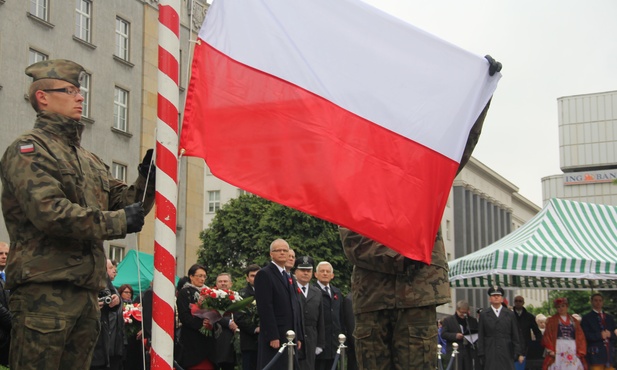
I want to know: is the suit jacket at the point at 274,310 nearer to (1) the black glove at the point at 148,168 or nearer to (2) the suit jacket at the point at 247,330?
(2) the suit jacket at the point at 247,330

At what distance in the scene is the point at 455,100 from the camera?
7.23 m

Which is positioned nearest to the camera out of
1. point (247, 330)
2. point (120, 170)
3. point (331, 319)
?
point (247, 330)

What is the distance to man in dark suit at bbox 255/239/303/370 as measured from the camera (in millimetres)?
11828

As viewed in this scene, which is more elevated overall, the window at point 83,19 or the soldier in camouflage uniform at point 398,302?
the window at point 83,19

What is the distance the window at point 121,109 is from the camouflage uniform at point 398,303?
33316 millimetres

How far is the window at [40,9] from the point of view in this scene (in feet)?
116

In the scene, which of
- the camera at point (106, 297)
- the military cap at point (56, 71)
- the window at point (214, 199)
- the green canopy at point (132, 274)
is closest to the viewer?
the military cap at point (56, 71)

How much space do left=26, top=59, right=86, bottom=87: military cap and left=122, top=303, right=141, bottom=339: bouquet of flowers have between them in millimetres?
7885

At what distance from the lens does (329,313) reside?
51.8 feet

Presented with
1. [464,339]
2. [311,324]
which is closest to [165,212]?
[311,324]

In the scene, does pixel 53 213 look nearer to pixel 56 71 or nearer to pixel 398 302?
pixel 56 71

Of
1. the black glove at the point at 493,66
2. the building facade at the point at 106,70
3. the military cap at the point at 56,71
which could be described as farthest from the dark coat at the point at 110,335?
the building facade at the point at 106,70

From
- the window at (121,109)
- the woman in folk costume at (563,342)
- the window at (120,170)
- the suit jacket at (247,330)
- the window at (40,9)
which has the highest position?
the window at (40,9)

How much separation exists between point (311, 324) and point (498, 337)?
7778mm
